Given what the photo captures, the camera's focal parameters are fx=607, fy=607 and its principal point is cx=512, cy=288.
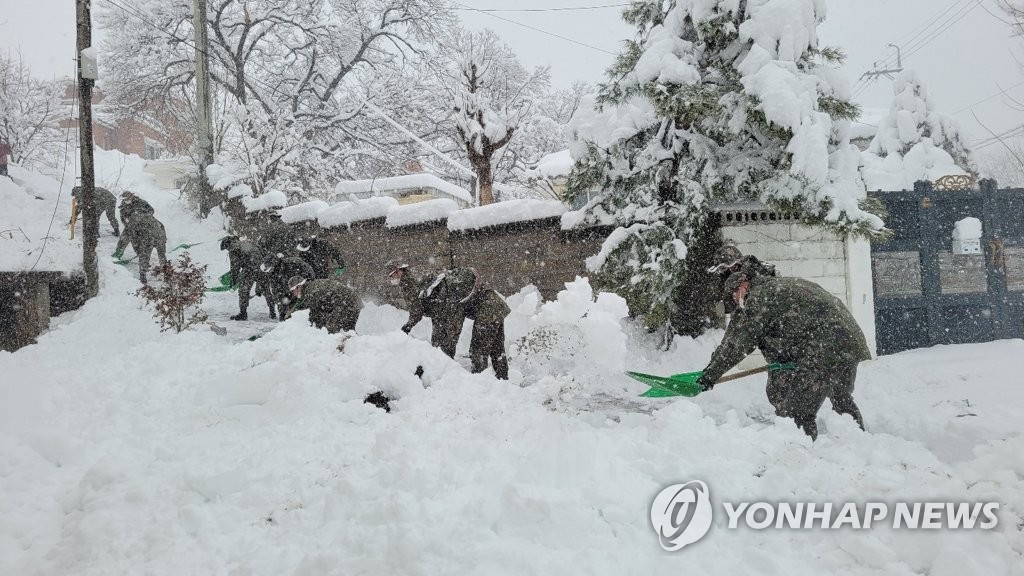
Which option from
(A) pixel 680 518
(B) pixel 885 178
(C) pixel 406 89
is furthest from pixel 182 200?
(B) pixel 885 178

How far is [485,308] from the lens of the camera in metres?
6.78

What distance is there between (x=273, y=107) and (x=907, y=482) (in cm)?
1925

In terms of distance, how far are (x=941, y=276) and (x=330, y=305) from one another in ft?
31.4

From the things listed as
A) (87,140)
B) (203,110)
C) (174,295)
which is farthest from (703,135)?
(203,110)

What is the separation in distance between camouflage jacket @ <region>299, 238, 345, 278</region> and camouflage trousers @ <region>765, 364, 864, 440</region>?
746 cm

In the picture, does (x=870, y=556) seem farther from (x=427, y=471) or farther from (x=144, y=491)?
(x=144, y=491)

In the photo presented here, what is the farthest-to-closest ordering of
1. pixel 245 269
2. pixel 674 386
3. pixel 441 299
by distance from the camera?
pixel 245 269, pixel 441 299, pixel 674 386

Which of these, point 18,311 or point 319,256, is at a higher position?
point 319,256

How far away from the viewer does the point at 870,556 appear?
8.84ft

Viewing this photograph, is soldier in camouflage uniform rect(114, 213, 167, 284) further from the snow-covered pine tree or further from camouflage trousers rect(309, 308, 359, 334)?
the snow-covered pine tree

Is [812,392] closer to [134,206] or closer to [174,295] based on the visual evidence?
[174,295]

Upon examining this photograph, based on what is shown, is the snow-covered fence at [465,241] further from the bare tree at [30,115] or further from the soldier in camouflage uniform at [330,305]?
the bare tree at [30,115]

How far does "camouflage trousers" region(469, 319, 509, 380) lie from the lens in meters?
6.76

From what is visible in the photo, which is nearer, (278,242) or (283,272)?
(283,272)
